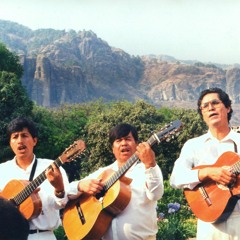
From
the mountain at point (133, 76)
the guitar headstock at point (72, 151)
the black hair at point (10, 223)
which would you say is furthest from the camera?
the mountain at point (133, 76)

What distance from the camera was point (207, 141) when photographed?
14.4 feet

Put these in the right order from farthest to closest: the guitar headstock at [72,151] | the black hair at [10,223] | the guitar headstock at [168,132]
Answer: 1. the guitar headstock at [72,151]
2. the guitar headstock at [168,132]
3. the black hair at [10,223]

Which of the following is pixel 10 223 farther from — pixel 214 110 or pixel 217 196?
pixel 214 110

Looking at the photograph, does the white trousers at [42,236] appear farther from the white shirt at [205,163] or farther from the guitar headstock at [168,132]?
the guitar headstock at [168,132]

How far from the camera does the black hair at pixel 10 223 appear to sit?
2066 millimetres

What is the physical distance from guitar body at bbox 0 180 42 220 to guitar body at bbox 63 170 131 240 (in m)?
0.45

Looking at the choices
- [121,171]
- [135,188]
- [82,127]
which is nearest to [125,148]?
[121,171]

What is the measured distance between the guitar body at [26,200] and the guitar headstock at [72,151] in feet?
1.48

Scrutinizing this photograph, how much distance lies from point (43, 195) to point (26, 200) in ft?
0.54

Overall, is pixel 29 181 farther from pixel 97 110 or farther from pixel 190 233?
pixel 97 110

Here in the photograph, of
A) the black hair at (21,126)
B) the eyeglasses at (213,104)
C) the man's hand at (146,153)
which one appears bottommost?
the man's hand at (146,153)

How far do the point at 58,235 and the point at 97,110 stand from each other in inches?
2081

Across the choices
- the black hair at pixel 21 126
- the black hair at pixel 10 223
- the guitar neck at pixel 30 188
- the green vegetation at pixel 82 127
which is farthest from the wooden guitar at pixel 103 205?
the green vegetation at pixel 82 127

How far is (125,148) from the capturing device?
4707 millimetres
